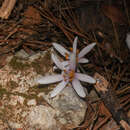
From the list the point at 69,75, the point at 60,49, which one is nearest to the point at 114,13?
the point at 60,49

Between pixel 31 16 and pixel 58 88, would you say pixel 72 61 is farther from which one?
pixel 31 16

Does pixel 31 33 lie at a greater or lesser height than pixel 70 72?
greater

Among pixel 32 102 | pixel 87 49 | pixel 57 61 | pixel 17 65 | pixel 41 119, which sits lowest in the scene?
pixel 41 119

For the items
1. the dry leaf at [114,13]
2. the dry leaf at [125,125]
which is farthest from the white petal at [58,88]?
the dry leaf at [114,13]

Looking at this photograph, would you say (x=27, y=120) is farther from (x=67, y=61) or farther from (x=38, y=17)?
(x=38, y=17)

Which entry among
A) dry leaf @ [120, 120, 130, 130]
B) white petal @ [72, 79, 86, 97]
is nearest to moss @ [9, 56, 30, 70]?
white petal @ [72, 79, 86, 97]

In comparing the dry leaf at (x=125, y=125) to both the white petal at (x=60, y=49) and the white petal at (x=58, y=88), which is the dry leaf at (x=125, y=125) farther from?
the white petal at (x=60, y=49)

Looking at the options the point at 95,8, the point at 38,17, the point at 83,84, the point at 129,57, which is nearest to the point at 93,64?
the point at 83,84
